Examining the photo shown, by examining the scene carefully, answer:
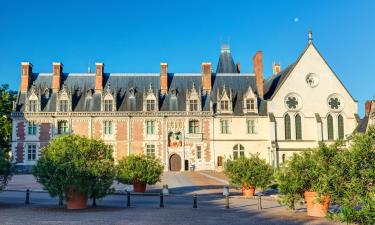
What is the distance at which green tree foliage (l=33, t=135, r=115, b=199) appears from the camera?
56.3ft

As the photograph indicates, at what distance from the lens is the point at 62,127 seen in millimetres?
48219

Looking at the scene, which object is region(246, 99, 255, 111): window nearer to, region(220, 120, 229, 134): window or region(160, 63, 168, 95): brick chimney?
region(220, 120, 229, 134): window

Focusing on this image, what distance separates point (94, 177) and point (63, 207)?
2127 mm

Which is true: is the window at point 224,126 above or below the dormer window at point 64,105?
below

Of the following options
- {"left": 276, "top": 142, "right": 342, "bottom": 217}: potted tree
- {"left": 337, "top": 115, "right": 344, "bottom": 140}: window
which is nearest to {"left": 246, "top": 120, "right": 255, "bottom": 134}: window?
{"left": 337, "top": 115, "right": 344, "bottom": 140}: window

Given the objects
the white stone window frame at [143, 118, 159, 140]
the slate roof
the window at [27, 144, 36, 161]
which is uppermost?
the slate roof

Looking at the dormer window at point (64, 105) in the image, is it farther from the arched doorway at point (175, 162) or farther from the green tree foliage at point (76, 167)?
the green tree foliage at point (76, 167)

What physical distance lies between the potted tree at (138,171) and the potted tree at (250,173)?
4676mm

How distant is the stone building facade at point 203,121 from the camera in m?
47.8

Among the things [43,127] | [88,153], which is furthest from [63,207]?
[43,127]

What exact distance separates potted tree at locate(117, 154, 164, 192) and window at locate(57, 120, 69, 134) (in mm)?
24886

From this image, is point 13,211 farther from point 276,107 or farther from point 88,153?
point 276,107

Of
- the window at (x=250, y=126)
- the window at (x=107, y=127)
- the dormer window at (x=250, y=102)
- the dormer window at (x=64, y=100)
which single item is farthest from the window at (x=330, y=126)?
the dormer window at (x=64, y=100)

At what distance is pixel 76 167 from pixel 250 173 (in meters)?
9.57
